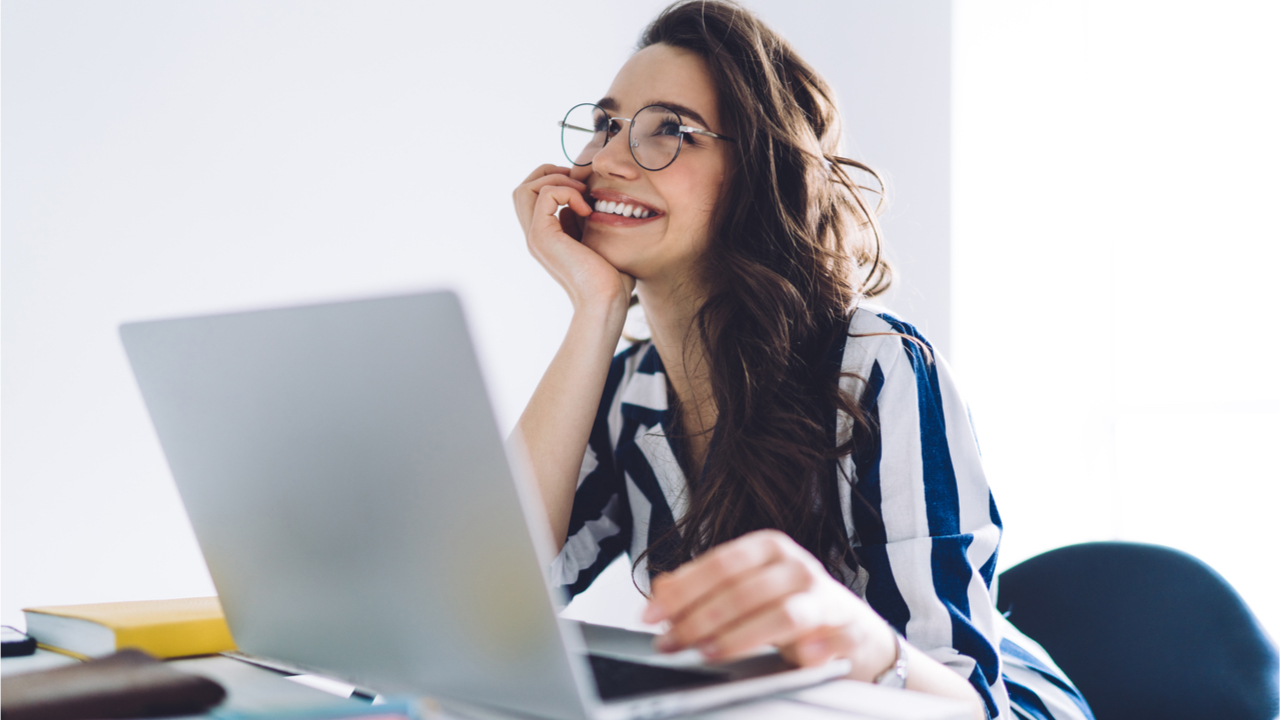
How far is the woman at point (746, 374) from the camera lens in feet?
2.91

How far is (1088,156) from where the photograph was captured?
2705 millimetres

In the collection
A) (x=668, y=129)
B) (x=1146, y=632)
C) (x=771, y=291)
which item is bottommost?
(x=1146, y=632)

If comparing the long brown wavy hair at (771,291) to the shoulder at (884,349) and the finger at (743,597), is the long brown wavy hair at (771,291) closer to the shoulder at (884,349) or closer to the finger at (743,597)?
the shoulder at (884,349)

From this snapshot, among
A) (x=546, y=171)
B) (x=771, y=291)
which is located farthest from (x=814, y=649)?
(x=546, y=171)

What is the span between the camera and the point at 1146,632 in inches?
42.1

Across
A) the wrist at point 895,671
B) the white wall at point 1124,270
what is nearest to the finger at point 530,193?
the wrist at point 895,671

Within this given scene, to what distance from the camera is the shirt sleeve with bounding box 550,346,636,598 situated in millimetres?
1214

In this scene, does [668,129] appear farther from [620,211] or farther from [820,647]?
[820,647]

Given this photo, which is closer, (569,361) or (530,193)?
(569,361)

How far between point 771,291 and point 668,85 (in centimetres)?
31

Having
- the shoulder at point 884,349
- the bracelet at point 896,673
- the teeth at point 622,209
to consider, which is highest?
the teeth at point 622,209

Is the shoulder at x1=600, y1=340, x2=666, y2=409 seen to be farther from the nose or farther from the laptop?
the laptop

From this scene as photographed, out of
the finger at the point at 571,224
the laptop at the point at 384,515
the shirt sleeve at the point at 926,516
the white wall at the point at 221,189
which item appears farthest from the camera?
the white wall at the point at 221,189

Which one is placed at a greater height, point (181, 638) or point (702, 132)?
point (702, 132)
